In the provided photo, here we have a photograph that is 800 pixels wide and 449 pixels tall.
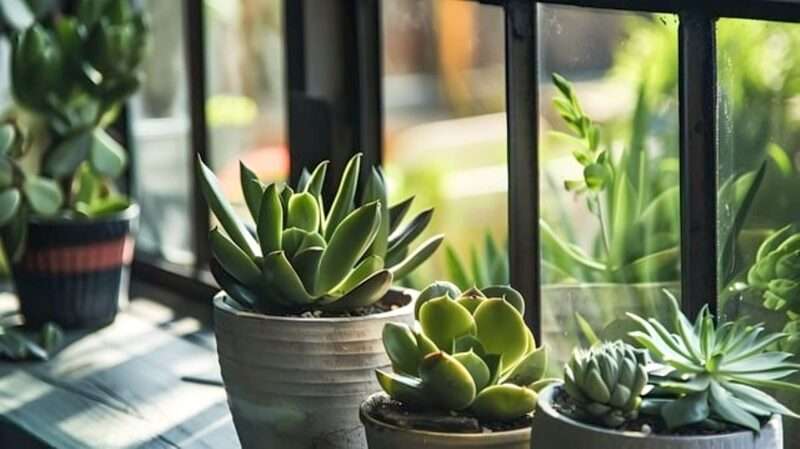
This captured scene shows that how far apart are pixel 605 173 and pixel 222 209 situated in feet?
1.28

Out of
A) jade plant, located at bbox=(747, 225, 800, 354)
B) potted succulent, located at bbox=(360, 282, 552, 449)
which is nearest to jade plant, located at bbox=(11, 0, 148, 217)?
potted succulent, located at bbox=(360, 282, 552, 449)

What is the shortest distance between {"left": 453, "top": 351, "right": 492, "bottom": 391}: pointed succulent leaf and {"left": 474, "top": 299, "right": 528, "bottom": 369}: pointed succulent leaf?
0.11 feet

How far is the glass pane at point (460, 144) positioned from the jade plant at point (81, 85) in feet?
1.22

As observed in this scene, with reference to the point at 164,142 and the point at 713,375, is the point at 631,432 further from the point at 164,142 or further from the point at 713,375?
the point at 164,142

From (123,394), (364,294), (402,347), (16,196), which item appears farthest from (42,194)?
(402,347)

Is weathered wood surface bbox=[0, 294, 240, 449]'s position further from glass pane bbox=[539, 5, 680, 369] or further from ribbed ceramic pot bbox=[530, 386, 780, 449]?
ribbed ceramic pot bbox=[530, 386, 780, 449]

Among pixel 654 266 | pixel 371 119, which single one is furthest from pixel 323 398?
pixel 371 119

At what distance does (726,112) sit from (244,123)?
119cm

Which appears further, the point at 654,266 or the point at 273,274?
the point at 654,266

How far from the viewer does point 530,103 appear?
1569 mm

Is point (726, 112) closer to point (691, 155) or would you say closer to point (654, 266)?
point (691, 155)

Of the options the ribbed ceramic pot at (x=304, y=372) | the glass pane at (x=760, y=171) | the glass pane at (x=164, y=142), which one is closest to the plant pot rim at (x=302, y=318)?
the ribbed ceramic pot at (x=304, y=372)

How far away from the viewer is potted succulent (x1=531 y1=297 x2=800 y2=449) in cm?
112

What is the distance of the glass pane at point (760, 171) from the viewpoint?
1.33 meters
